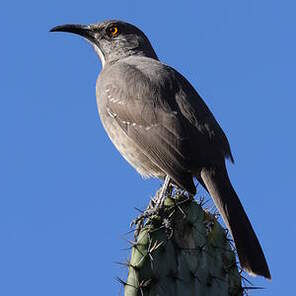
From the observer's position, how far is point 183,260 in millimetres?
4457

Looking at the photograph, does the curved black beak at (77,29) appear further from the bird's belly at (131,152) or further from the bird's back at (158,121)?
the bird's belly at (131,152)

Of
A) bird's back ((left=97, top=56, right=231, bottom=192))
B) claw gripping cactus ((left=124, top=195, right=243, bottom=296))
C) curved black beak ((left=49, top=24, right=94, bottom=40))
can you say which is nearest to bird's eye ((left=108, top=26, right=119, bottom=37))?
curved black beak ((left=49, top=24, right=94, bottom=40))

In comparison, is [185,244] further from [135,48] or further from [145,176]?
[135,48]

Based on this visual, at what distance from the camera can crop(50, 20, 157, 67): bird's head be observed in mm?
9102

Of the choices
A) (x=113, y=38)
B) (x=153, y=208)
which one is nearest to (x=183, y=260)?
(x=153, y=208)

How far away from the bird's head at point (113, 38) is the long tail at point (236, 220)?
3036 mm

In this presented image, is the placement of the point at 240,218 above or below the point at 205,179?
below

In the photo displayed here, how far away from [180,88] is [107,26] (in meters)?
2.32

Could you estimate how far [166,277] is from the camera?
14.3 ft

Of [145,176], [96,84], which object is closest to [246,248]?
[145,176]

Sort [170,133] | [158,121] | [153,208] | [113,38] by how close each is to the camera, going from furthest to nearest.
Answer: [113,38] < [158,121] < [170,133] < [153,208]

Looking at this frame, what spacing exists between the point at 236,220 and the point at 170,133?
3.62ft

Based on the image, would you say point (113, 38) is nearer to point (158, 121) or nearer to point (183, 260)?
point (158, 121)

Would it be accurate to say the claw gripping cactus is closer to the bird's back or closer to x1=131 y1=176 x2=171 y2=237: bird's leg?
x1=131 y1=176 x2=171 y2=237: bird's leg
